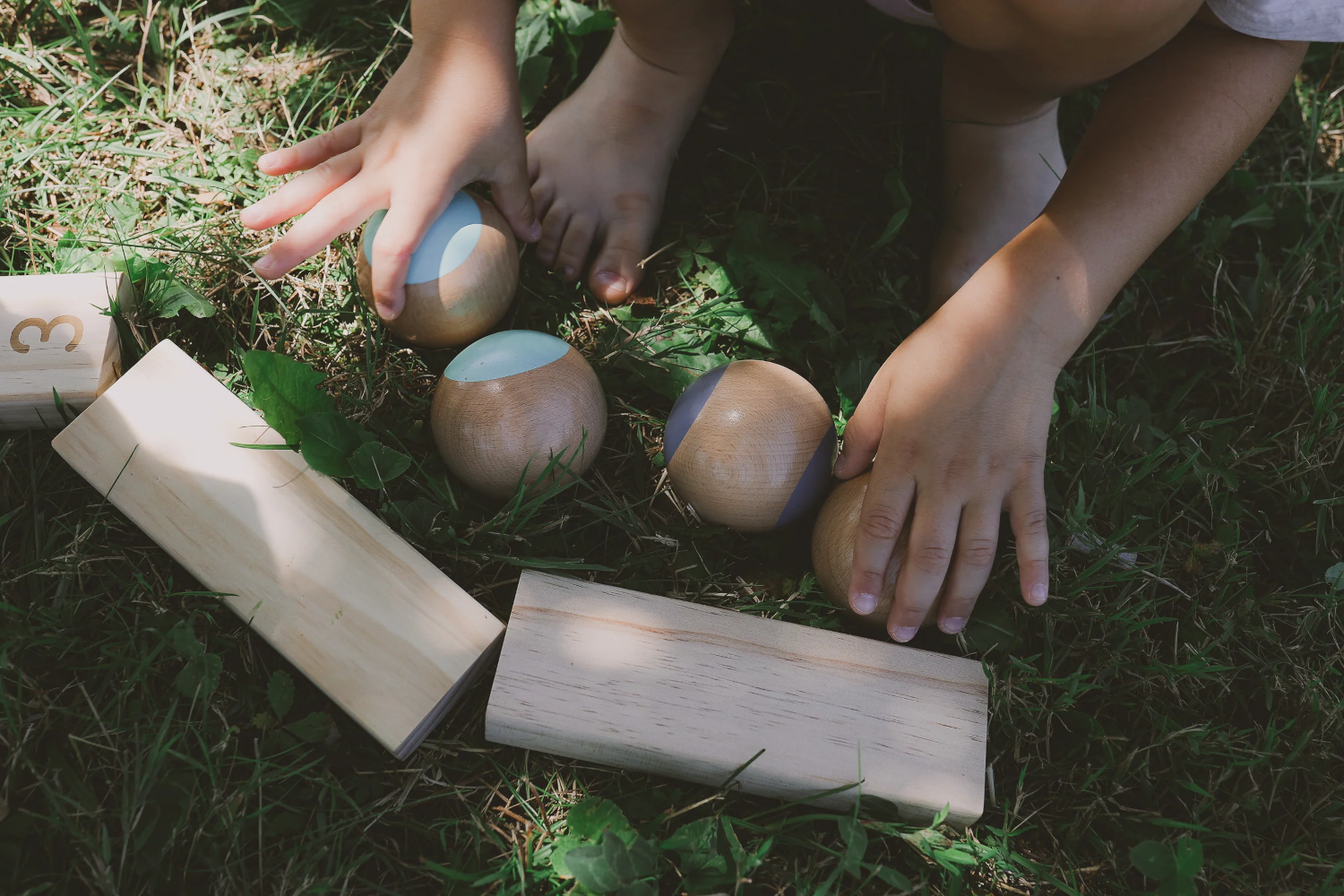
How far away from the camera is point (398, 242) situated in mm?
1795

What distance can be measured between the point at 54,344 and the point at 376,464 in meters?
0.76

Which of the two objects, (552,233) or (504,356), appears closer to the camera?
(504,356)

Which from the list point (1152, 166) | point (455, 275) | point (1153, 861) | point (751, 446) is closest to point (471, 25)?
point (455, 275)

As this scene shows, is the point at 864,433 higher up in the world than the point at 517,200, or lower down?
lower down

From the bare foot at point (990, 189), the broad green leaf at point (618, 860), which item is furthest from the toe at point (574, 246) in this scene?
the broad green leaf at point (618, 860)

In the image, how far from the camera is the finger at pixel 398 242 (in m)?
1.80

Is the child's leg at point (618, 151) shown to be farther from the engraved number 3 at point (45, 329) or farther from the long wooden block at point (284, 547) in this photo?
the engraved number 3 at point (45, 329)

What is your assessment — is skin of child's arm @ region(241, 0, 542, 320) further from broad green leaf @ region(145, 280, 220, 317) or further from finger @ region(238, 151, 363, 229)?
broad green leaf @ region(145, 280, 220, 317)

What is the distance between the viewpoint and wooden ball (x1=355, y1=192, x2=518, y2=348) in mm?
1843

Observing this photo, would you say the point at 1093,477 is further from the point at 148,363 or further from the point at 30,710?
the point at 30,710

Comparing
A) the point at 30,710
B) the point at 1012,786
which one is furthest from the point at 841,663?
the point at 30,710

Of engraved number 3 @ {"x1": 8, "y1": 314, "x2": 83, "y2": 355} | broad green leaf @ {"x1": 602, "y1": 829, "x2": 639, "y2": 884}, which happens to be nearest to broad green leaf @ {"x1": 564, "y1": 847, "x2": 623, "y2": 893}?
broad green leaf @ {"x1": 602, "y1": 829, "x2": 639, "y2": 884}

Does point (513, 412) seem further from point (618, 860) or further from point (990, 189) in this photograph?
point (990, 189)

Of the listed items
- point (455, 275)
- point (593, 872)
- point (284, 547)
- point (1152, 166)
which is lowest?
point (593, 872)
